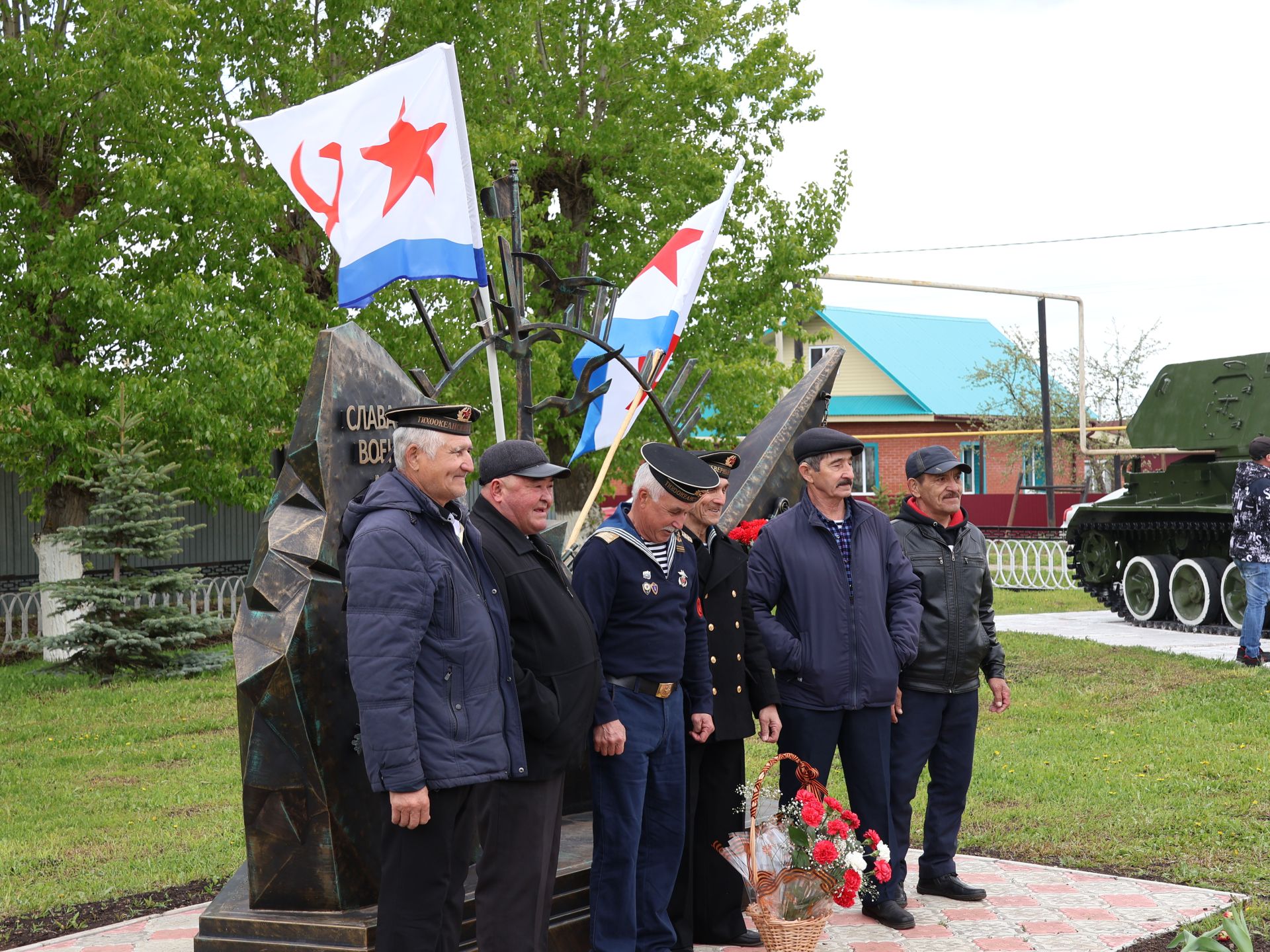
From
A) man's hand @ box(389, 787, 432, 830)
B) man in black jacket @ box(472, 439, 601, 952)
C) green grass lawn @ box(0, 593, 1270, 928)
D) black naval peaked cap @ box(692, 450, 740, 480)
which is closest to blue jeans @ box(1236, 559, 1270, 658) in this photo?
green grass lawn @ box(0, 593, 1270, 928)

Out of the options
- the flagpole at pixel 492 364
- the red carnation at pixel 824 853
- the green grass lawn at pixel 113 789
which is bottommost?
the green grass lawn at pixel 113 789

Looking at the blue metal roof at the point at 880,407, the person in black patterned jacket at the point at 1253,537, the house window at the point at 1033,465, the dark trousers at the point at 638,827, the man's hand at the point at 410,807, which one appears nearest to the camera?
the man's hand at the point at 410,807

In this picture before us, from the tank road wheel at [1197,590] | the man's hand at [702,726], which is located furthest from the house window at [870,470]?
the man's hand at [702,726]

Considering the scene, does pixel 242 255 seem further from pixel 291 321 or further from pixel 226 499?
pixel 226 499

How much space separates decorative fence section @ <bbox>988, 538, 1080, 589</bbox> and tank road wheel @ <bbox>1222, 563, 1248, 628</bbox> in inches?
237

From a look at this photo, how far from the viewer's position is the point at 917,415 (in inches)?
1521

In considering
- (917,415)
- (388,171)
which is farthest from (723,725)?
(917,415)

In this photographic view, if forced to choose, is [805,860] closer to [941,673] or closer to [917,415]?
[941,673]

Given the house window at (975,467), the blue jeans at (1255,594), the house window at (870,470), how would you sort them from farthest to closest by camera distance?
1. the house window at (975,467)
2. the house window at (870,470)
3. the blue jeans at (1255,594)

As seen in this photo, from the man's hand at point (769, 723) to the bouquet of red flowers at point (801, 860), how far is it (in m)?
0.28

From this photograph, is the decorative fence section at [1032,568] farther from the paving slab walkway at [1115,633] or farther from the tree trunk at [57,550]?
the tree trunk at [57,550]

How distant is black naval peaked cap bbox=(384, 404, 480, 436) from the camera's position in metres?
4.16

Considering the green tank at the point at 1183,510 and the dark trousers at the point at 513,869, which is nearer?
the dark trousers at the point at 513,869

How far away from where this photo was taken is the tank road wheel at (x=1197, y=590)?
1612cm
